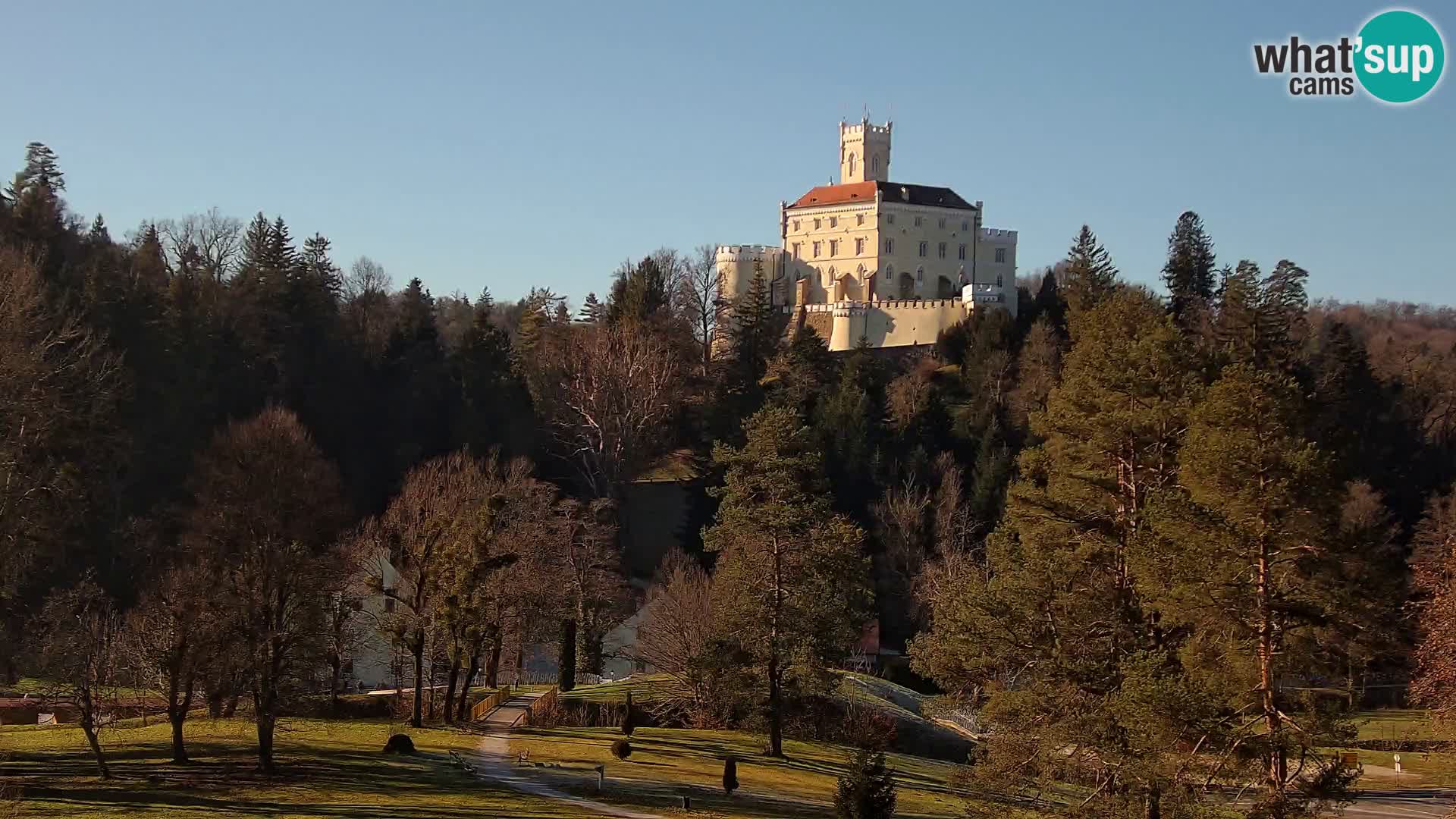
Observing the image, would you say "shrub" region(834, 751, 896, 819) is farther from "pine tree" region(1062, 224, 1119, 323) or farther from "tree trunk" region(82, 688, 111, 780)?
"pine tree" region(1062, 224, 1119, 323)

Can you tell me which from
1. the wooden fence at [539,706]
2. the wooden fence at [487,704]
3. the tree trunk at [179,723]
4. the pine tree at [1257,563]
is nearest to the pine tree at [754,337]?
the wooden fence at [487,704]

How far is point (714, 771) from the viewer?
116ft

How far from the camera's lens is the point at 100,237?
3088 inches

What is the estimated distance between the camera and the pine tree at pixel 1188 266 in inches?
3765

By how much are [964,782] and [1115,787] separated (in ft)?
13.1

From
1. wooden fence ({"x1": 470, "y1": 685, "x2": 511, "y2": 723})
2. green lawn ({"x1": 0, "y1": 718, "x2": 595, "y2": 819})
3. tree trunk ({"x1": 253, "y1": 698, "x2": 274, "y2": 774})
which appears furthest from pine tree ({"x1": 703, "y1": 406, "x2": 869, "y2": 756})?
tree trunk ({"x1": 253, "y1": 698, "x2": 274, "y2": 774})

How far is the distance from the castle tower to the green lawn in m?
89.5

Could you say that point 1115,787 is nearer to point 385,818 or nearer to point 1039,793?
point 1039,793

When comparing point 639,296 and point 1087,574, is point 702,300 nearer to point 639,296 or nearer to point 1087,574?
point 639,296

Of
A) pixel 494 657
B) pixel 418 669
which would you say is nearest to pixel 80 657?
pixel 418 669

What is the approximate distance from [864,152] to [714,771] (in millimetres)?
90831

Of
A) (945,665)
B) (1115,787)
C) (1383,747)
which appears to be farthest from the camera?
(1383,747)

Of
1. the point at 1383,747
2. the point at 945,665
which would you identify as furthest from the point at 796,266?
the point at 945,665

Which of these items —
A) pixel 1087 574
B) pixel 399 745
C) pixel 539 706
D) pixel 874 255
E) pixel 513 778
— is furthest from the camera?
pixel 874 255
